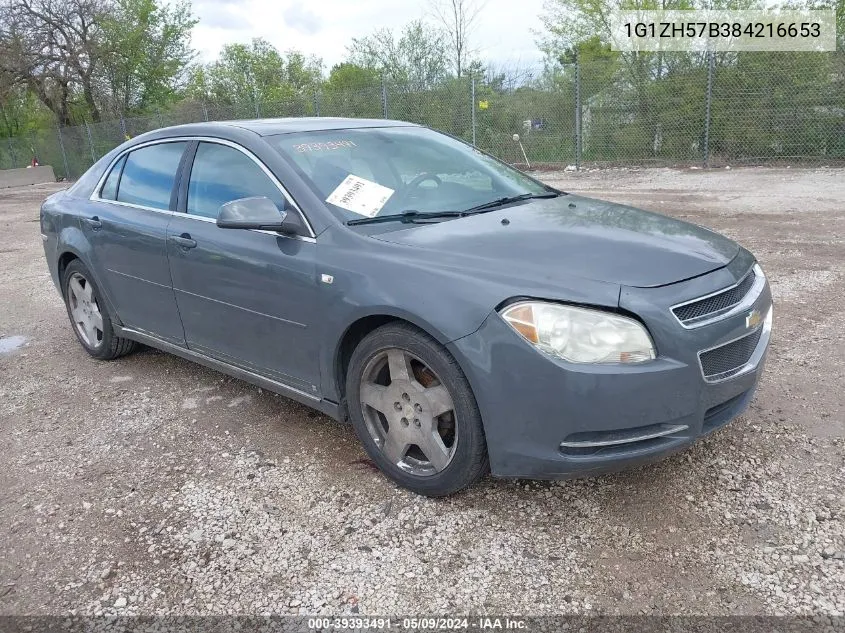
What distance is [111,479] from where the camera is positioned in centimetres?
329

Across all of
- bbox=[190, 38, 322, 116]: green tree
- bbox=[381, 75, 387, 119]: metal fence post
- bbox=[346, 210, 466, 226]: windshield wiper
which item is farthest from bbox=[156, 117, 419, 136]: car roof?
bbox=[190, 38, 322, 116]: green tree

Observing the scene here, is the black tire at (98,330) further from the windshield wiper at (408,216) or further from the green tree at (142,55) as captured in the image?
the green tree at (142,55)

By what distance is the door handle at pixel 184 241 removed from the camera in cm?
367

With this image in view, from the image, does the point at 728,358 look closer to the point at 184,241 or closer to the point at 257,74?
the point at 184,241

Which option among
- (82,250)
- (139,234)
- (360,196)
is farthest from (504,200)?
(82,250)

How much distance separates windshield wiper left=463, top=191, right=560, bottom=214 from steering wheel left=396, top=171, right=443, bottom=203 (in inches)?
11.2

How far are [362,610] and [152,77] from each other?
3522cm

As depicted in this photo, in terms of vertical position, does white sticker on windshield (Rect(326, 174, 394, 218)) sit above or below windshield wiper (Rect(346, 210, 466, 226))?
above

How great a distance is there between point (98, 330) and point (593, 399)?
382cm

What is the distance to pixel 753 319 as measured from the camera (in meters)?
2.77

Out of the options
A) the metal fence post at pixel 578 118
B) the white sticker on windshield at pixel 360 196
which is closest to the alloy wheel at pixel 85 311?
the white sticker on windshield at pixel 360 196

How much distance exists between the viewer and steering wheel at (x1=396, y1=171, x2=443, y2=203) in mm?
3400

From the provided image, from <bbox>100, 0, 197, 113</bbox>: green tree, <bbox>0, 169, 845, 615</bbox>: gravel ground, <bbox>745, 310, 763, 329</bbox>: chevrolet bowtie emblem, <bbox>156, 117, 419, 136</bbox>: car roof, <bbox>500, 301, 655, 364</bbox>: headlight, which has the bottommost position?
<bbox>0, 169, 845, 615</bbox>: gravel ground

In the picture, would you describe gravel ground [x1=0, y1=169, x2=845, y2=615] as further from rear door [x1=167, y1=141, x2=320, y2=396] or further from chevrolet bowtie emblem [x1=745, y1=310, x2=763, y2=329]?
chevrolet bowtie emblem [x1=745, y1=310, x2=763, y2=329]
